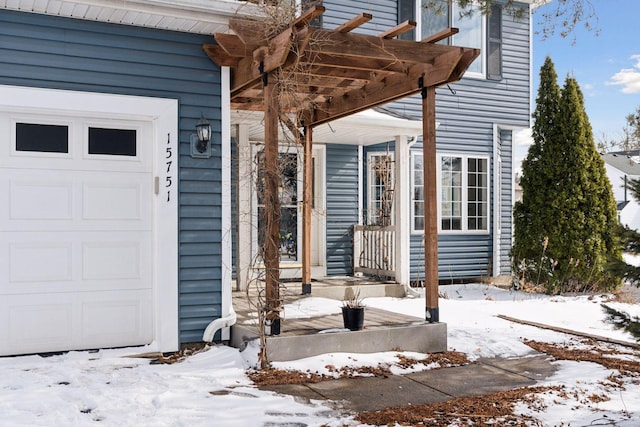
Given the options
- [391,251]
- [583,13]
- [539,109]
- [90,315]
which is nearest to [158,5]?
[90,315]

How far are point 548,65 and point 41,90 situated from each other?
8.43m

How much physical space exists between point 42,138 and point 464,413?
409cm

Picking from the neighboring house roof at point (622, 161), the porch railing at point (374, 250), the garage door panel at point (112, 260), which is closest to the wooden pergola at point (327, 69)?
the garage door panel at point (112, 260)

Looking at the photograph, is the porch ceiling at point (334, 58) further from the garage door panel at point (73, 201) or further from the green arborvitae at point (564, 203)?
the green arborvitae at point (564, 203)

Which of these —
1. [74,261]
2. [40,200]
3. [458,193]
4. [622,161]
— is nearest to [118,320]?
[74,261]

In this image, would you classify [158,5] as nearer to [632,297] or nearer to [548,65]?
[548,65]

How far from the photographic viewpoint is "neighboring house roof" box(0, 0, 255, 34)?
5.19 meters

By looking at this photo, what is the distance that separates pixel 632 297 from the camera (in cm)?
998

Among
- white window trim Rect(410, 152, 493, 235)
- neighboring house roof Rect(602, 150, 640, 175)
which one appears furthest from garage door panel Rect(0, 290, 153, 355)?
neighboring house roof Rect(602, 150, 640, 175)

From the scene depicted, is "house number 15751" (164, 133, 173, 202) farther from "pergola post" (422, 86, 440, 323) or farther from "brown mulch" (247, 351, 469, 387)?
"pergola post" (422, 86, 440, 323)

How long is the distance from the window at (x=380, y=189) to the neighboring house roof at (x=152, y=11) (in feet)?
16.8

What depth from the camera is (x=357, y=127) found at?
876 centimetres

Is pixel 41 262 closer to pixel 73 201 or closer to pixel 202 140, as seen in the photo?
pixel 73 201

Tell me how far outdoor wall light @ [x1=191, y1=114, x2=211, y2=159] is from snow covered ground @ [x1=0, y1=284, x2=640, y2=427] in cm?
177
